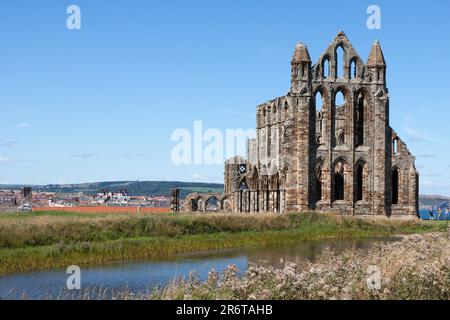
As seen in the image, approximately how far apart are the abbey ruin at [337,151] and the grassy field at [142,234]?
7.80 m

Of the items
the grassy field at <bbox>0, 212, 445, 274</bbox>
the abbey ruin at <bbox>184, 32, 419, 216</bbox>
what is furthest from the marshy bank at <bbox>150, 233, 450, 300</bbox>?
the abbey ruin at <bbox>184, 32, 419, 216</bbox>

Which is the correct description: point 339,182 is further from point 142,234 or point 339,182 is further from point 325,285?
point 325,285

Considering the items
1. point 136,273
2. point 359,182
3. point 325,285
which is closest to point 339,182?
point 359,182

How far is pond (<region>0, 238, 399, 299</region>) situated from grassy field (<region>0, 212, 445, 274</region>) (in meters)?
1.62

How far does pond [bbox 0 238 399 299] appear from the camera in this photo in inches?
903

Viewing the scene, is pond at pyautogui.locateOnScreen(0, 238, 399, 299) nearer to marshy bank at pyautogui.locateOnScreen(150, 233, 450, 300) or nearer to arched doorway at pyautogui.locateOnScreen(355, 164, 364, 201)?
marshy bank at pyautogui.locateOnScreen(150, 233, 450, 300)

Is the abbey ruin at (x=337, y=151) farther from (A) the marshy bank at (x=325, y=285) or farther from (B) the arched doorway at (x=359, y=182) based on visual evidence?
(A) the marshy bank at (x=325, y=285)

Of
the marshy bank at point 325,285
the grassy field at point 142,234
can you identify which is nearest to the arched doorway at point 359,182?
the grassy field at point 142,234

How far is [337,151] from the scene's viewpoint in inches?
2483

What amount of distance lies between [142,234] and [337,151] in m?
28.5

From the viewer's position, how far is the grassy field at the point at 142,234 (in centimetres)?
3097
